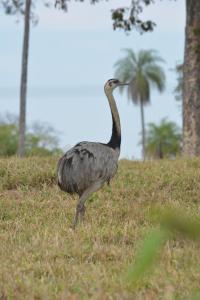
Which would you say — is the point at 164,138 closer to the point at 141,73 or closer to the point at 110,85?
the point at 141,73

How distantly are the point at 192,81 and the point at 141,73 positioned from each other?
46.4m

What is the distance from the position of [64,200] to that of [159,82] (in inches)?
2182

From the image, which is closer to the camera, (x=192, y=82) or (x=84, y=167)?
(x=84, y=167)

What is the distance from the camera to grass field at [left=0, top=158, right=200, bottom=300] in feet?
17.8

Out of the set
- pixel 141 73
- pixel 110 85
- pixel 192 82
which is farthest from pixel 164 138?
pixel 110 85

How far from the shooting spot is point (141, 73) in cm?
6644

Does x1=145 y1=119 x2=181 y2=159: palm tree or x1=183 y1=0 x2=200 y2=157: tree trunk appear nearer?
x1=183 y1=0 x2=200 y2=157: tree trunk

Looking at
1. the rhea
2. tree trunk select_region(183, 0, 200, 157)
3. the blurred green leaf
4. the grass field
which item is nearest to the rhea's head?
the rhea

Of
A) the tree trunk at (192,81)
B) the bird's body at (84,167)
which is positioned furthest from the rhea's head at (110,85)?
the tree trunk at (192,81)

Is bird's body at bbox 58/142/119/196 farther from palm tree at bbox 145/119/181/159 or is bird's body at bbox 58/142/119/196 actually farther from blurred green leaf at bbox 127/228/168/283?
palm tree at bbox 145/119/181/159

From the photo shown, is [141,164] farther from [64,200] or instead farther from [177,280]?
[177,280]

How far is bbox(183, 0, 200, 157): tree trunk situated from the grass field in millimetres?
6021

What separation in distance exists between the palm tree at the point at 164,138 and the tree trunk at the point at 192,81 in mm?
47303

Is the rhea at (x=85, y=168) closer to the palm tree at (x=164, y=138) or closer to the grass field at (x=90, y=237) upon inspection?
the grass field at (x=90, y=237)
